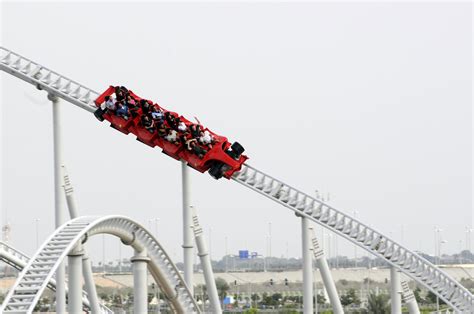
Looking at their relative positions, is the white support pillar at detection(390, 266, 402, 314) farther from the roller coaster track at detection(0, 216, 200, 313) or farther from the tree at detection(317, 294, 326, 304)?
the tree at detection(317, 294, 326, 304)

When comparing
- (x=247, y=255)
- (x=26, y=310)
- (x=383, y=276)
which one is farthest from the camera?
(x=247, y=255)

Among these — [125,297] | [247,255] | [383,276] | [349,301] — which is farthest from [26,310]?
[247,255]

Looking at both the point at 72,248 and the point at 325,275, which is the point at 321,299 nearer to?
the point at 325,275

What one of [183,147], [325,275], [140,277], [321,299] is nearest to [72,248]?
[140,277]

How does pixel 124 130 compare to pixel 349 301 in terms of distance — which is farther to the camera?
pixel 349 301

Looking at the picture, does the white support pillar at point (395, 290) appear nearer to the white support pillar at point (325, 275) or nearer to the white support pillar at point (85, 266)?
the white support pillar at point (325, 275)

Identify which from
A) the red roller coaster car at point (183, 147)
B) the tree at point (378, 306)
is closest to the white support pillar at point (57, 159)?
the red roller coaster car at point (183, 147)

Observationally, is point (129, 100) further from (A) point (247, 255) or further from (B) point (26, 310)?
(A) point (247, 255)
